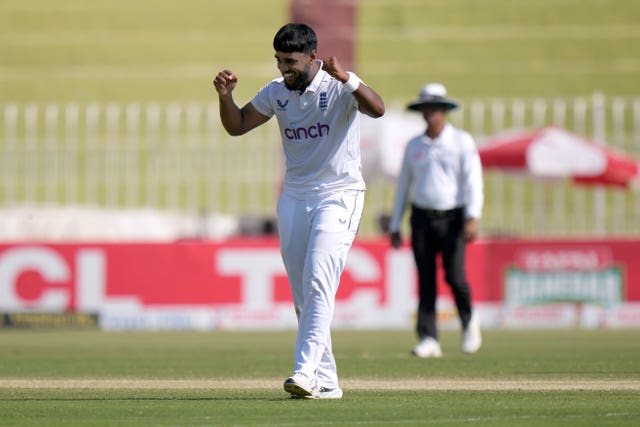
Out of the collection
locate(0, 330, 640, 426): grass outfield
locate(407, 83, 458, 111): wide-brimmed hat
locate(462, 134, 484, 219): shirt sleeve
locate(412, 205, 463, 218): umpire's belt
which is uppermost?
locate(407, 83, 458, 111): wide-brimmed hat

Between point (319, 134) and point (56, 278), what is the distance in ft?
34.7

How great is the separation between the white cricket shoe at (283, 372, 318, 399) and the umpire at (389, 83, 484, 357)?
414 cm

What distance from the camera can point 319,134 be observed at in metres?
7.75

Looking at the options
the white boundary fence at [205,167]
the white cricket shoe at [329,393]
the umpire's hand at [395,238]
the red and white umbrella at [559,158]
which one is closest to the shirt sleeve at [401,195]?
the umpire's hand at [395,238]

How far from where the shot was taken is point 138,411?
6961 millimetres

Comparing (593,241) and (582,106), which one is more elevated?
(582,106)

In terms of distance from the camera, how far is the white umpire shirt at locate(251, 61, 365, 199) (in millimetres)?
7719

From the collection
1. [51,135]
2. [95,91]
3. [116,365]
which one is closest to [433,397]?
[116,365]

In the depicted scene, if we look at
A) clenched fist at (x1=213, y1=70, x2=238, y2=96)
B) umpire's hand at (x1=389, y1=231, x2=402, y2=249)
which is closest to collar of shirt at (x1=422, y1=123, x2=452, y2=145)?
umpire's hand at (x1=389, y1=231, x2=402, y2=249)

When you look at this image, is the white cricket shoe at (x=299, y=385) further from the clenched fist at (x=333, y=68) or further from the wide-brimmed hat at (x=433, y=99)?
the wide-brimmed hat at (x=433, y=99)

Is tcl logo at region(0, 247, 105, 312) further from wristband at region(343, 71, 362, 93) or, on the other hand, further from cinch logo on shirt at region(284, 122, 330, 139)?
wristband at region(343, 71, 362, 93)

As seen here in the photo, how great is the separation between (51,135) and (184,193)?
2.64 m

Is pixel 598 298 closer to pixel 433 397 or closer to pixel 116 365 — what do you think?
pixel 116 365

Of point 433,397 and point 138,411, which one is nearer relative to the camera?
point 138,411
